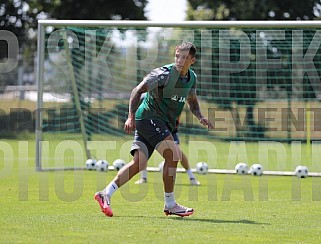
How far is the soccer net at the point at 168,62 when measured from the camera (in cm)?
1747

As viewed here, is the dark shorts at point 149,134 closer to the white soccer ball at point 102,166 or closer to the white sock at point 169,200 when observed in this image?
the white sock at point 169,200

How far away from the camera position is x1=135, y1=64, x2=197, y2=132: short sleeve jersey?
9.47 meters

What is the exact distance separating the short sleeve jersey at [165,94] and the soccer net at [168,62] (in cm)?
579

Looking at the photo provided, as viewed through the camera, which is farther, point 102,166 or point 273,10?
point 273,10

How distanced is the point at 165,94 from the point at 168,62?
9.70 metres

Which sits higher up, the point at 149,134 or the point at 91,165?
the point at 149,134

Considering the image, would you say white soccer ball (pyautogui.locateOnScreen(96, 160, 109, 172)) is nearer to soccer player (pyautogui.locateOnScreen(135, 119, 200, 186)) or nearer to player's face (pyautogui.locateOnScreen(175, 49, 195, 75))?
soccer player (pyautogui.locateOnScreen(135, 119, 200, 186))

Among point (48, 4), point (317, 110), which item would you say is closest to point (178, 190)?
point (317, 110)

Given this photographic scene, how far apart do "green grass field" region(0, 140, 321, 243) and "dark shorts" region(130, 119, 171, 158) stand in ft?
2.60

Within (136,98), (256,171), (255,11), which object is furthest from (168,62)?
(255,11)

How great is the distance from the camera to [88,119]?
18469 mm

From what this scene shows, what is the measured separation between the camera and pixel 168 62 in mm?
19219

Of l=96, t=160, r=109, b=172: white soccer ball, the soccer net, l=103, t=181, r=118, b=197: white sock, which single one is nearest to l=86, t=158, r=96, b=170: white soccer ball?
l=96, t=160, r=109, b=172: white soccer ball

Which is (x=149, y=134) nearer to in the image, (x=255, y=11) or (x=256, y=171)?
(x=256, y=171)
